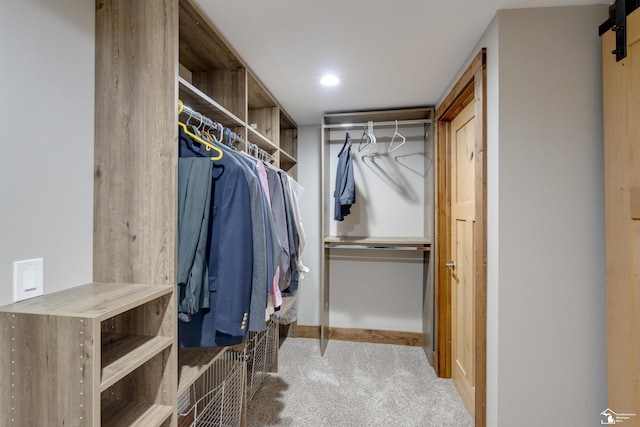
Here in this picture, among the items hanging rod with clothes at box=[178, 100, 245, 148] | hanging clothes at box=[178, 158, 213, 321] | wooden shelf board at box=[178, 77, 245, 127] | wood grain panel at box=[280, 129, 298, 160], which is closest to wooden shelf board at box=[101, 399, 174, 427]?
hanging clothes at box=[178, 158, 213, 321]

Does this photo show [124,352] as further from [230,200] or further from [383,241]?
[383,241]

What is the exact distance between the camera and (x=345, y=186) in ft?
8.39

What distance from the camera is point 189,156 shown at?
1242 mm

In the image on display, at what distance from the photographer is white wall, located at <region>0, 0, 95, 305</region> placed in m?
0.86

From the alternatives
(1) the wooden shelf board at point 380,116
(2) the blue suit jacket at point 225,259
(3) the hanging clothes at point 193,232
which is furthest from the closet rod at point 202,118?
(1) the wooden shelf board at point 380,116

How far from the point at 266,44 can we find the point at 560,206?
1631mm

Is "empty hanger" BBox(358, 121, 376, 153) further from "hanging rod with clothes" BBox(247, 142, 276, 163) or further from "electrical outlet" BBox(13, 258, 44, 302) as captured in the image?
"electrical outlet" BBox(13, 258, 44, 302)

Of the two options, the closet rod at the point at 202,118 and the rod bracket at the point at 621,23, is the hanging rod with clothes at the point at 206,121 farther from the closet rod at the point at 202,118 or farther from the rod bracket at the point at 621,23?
the rod bracket at the point at 621,23

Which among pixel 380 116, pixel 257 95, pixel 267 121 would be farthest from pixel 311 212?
pixel 257 95

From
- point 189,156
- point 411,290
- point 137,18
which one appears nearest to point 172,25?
point 137,18

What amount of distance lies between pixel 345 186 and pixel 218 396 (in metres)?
1.77

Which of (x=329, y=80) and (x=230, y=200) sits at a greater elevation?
(x=329, y=80)

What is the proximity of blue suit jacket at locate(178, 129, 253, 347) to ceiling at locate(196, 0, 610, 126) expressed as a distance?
2.29ft

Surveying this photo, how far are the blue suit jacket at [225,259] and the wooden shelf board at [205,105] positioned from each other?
211 millimetres
